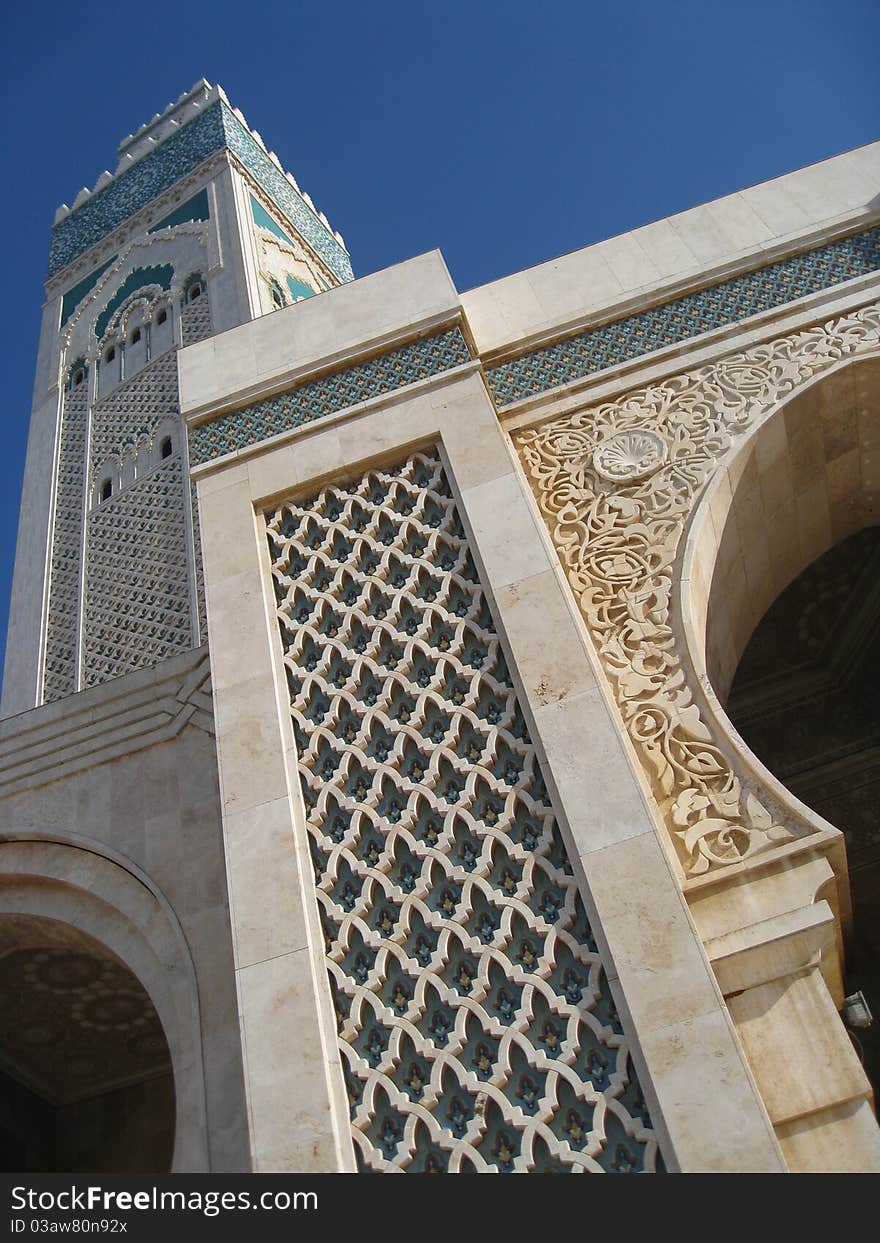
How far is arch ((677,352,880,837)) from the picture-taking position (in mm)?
3426

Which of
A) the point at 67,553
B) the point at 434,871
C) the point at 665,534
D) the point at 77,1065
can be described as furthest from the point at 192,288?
the point at 434,871

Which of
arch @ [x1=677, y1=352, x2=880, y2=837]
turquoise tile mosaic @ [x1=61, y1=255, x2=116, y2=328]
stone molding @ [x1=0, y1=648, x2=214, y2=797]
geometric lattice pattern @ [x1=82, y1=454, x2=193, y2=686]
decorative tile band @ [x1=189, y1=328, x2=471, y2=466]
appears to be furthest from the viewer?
turquoise tile mosaic @ [x1=61, y1=255, x2=116, y2=328]

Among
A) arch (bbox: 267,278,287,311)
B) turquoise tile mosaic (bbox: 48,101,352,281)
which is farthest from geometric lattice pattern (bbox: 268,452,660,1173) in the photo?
turquoise tile mosaic (bbox: 48,101,352,281)

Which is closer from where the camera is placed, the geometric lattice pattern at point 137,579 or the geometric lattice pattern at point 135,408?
the geometric lattice pattern at point 137,579

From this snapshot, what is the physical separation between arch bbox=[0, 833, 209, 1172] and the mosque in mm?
12

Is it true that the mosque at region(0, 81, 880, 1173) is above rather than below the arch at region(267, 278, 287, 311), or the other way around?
below

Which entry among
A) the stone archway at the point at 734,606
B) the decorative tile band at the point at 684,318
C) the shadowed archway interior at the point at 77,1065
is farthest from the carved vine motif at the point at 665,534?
the shadowed archway interior at the point at 77,1065

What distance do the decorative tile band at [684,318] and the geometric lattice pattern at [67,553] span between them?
3259mm

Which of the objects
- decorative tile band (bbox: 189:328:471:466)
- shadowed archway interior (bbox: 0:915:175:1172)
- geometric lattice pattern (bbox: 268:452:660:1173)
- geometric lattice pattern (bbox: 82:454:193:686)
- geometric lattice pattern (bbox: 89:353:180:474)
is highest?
geometric lattice pattern (bbox: 89:353:180:474)

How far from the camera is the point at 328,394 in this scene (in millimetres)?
→ 3848

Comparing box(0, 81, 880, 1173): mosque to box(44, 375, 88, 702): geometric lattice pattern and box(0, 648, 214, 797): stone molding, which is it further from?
box(44, 375, 88, 702): geometric lattice pattern

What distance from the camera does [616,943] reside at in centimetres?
255

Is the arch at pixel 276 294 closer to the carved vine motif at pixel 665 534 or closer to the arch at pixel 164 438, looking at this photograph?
the arch at pixel 164 438

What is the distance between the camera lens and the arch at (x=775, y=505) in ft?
11.2
